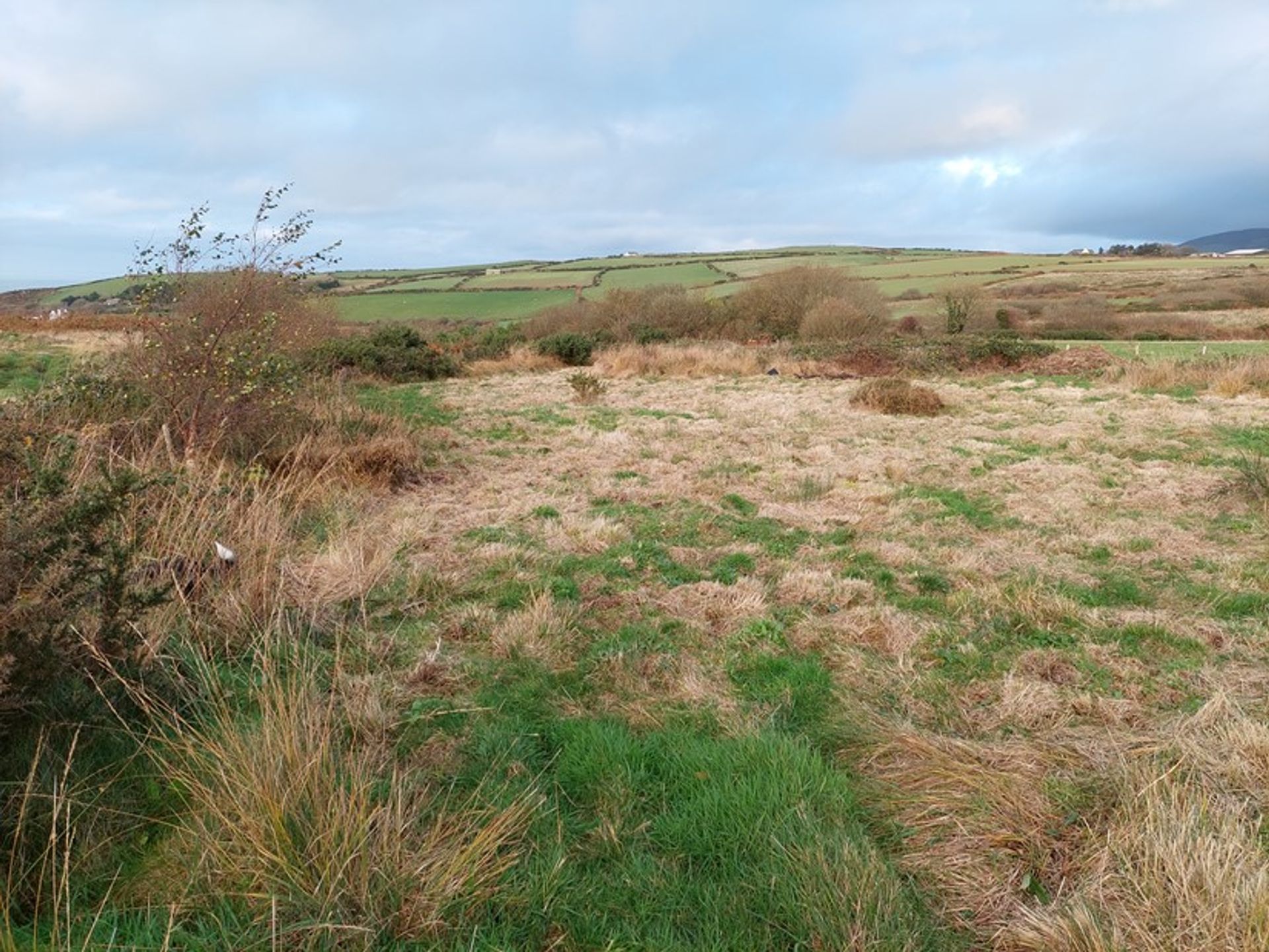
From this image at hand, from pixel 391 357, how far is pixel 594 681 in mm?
20585

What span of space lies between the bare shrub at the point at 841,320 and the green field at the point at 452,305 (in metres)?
18.3

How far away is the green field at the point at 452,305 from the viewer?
45.9 meters

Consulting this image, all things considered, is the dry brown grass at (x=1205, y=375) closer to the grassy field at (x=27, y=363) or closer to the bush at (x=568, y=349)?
the bush at (x=568, y=349)

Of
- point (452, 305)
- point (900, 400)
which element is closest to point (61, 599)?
point (900, 400)

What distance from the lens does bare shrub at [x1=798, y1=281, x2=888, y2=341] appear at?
2898cm

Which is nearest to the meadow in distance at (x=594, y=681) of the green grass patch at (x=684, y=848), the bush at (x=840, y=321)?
the green grass patch at (x=684, y=848)

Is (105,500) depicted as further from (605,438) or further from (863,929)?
(605,438)

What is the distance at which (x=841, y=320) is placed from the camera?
2897 centimetres

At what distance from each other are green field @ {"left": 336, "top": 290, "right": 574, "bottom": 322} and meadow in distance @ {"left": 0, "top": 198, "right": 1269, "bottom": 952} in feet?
119

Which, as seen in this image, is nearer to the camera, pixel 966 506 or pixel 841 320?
pixel 966 506

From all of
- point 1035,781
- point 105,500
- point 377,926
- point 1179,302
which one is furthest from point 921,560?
point 1179,302

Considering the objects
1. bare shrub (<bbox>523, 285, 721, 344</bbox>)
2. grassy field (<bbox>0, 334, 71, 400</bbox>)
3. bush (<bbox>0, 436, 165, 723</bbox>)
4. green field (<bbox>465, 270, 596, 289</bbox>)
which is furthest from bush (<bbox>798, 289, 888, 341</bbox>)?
green field (<bbox>465, 270, 596, 289</bbox>)

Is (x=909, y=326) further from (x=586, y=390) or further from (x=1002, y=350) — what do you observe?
(x=586, y=390)

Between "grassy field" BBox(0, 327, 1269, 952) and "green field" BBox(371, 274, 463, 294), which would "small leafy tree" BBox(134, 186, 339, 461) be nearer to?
"grassy field" BBox(0, 327, 1269, 952)
